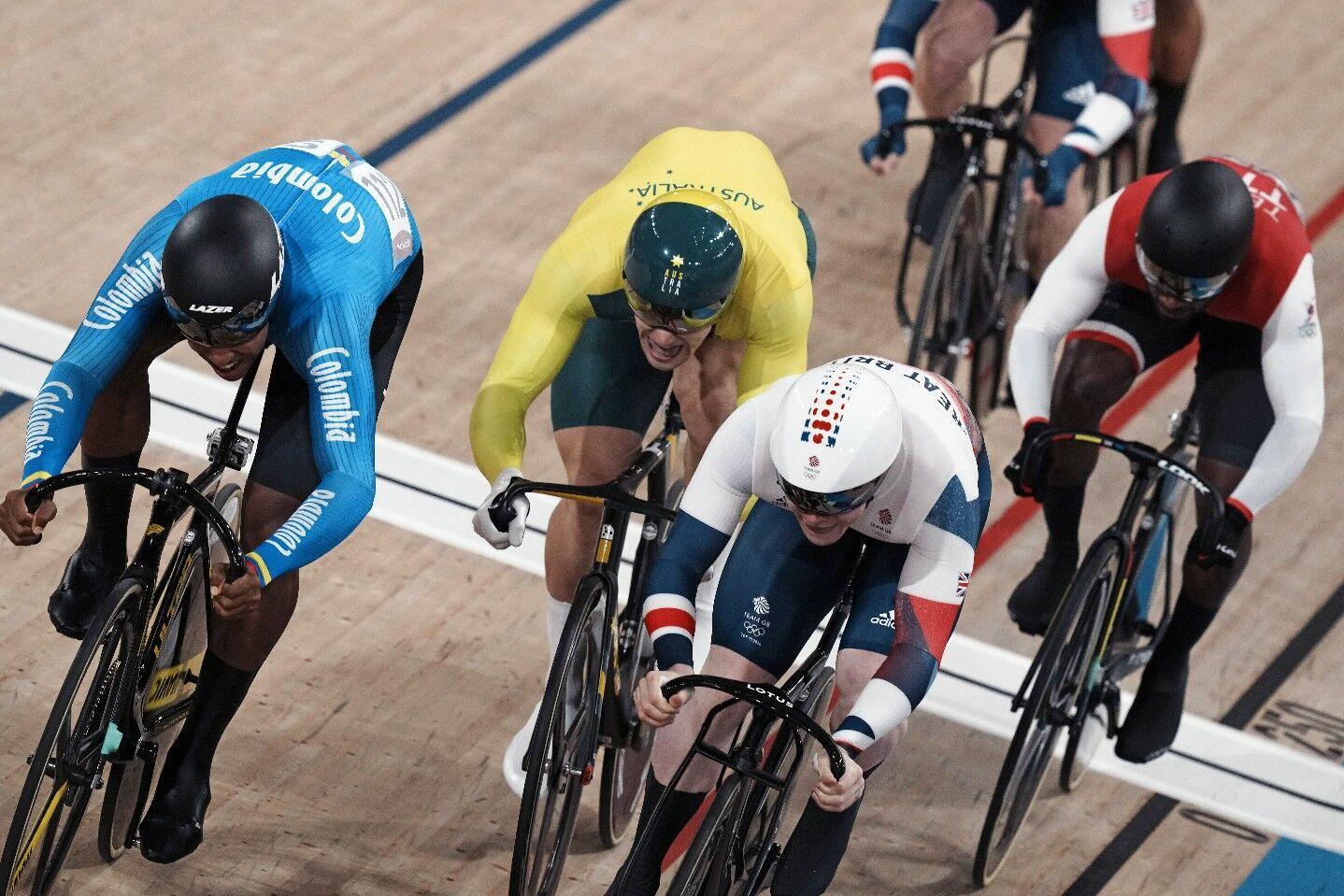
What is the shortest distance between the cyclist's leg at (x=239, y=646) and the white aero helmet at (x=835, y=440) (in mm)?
945

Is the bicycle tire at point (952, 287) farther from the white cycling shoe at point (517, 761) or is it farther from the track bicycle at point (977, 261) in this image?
the white cycling shoe at point (517, 761)

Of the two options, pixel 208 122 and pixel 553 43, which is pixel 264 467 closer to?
pixel 208 122

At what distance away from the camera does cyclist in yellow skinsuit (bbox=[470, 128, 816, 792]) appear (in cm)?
353

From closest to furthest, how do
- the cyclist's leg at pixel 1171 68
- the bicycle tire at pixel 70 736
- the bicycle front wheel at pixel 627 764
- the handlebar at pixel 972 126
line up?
the bicycle tire at pixel 70 736, the bicycle front wheel at pixel 627 764, the handlebar at pixel 972 126, the cyclist's leg at pixel 1171 68

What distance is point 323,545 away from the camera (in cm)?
344

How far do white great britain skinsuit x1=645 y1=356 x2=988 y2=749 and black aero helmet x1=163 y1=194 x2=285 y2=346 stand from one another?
81cm

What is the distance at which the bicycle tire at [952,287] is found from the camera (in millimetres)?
5254

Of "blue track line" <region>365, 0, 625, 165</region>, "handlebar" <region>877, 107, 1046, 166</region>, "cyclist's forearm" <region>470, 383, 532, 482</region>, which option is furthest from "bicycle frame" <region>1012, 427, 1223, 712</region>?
"blue track line" <region>365, 0, 625, 165</region>

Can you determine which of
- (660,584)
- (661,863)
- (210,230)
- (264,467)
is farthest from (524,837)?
(210,230)

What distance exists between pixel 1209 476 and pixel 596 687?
4.48ft

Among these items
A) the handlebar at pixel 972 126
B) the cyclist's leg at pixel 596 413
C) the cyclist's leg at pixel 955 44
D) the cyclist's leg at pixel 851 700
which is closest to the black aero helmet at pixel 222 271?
the cyclist's leg at pixel 596 413

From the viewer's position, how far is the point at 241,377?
360 centimetres

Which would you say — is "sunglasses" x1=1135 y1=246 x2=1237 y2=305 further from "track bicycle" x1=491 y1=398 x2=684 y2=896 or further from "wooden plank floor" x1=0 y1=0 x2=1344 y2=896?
"wooden plank floor" x1=0 y1=0 x2=1344 y2=896

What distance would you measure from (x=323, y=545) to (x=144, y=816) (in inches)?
24.9
